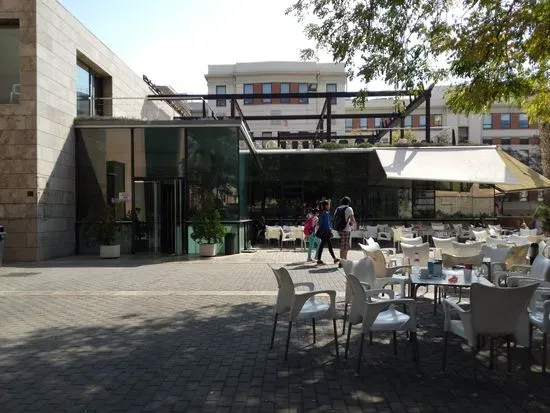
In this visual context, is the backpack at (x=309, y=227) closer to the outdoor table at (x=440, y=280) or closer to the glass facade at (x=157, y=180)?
the glass facade at (x=157, y=180)

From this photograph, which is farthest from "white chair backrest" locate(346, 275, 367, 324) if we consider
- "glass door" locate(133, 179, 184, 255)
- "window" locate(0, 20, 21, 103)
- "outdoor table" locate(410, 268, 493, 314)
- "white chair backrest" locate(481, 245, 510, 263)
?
"window" locate(0, 20, 21, 103)

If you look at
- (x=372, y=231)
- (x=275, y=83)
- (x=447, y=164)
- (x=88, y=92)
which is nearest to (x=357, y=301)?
(x=372, y=231)

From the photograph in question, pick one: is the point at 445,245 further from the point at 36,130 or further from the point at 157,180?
the point at 36,130

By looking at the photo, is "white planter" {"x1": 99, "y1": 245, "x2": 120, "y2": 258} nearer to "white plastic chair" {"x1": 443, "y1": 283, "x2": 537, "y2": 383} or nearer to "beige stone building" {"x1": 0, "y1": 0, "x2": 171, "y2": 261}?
"beige stone building" {"x1": 0, "y1": 0, "x2": 171, "y2": 261}

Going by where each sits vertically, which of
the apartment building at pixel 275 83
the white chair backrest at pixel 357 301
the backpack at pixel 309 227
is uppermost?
the apartment building at pixel 275 83

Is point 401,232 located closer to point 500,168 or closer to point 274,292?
point 500,168

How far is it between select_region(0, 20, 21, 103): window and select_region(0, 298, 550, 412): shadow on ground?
33.9ft

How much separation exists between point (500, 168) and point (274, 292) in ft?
38.7

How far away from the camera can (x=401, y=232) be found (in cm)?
1639

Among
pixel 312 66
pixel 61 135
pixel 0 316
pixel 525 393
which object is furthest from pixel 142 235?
pixel 312 66

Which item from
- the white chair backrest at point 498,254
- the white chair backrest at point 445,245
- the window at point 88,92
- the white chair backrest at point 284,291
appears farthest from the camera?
the window at point 88,92

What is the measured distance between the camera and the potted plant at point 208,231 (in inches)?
603

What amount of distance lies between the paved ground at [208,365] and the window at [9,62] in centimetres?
788

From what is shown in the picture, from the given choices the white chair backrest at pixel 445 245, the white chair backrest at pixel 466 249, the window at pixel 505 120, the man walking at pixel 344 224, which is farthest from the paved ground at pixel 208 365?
the window at pixel 505 120
